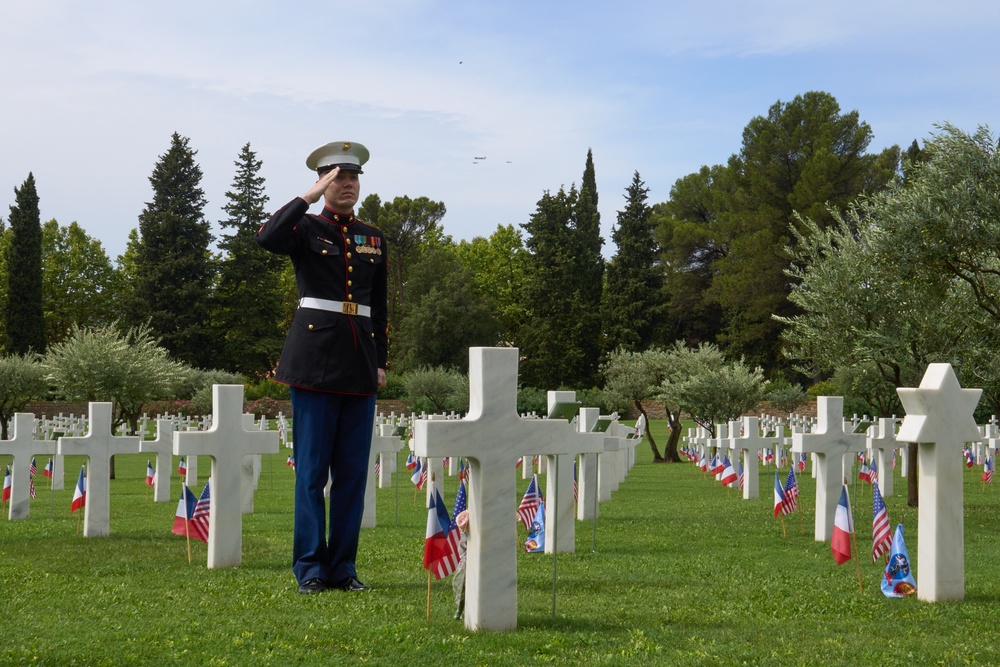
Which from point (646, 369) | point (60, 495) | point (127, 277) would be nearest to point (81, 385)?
point (60, 495)

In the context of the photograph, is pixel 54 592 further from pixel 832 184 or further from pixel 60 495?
pixel 832 184

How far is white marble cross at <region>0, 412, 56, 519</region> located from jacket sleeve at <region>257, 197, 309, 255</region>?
7726mm

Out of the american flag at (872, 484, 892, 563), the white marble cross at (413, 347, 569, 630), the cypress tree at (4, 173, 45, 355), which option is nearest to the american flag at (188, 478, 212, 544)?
the white marble cross at (413, 347, 569, 630)

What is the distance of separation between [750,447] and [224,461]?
11.1 m

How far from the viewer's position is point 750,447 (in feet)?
58.5

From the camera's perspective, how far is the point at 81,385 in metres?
30.4

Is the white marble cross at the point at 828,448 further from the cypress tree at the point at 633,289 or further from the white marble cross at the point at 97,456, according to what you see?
the cypress tree at the point at 633,289

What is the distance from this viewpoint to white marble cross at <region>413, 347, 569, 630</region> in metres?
6.00

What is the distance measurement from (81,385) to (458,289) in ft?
140

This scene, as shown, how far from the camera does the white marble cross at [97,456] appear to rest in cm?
1099

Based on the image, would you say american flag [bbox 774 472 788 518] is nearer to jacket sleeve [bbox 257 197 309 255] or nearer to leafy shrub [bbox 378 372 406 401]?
jacket sleeve [bbox 257 197 309 255]

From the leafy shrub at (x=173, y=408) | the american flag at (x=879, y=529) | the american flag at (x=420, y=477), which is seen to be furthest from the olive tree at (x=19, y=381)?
the american flag at (x=879, y=529)

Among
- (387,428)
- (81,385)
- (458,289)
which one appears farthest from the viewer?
(458,289)

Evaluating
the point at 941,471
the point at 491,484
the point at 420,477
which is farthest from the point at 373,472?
the point at 420,477
